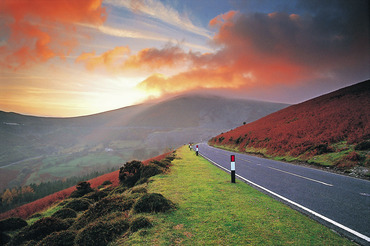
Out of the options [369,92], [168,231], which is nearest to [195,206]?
[168,231]

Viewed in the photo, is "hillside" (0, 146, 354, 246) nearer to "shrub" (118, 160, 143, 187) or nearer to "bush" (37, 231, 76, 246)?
"bush" (37, 231, 76, 246)

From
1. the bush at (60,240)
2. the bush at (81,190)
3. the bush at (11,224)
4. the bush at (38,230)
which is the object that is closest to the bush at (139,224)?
the bush at (60,240)

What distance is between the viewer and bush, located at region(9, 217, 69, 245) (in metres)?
4.44

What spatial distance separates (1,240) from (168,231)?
500cm

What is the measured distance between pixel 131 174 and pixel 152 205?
25.1ft

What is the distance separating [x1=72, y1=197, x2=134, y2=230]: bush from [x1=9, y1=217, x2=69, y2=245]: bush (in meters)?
0.57

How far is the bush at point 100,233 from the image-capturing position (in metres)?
3.48

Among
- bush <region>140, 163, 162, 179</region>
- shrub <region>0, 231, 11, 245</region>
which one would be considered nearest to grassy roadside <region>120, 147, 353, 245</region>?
shrub <region>0, 231, 11, 245</region>

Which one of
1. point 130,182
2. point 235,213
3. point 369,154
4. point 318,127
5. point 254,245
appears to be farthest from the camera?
point 318,127

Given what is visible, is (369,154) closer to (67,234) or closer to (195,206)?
(195,206)

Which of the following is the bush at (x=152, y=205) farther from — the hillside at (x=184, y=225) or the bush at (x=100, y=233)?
the bush at (x=100, y=233)

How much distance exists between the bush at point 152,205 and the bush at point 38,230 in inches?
84.9

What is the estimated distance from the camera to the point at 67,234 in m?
3.87

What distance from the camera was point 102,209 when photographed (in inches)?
198
